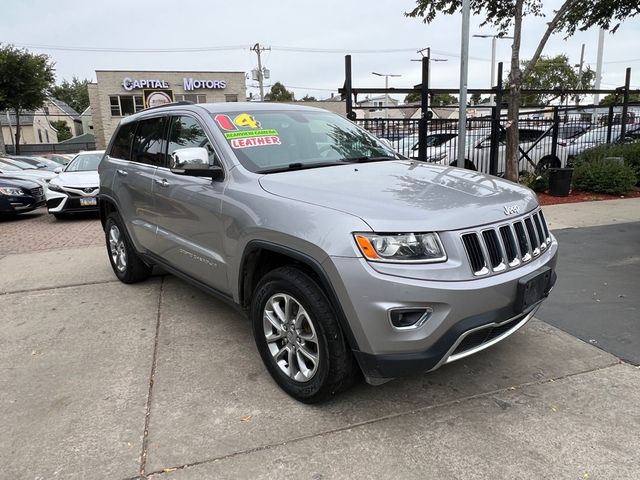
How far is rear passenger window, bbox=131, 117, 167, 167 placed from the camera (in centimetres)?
436

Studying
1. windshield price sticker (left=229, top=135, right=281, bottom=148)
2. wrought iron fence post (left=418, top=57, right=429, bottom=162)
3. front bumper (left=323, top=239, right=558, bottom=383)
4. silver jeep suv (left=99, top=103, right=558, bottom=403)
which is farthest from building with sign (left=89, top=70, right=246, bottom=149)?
front bumper (left=323, top=239, right=558, bottom=383)

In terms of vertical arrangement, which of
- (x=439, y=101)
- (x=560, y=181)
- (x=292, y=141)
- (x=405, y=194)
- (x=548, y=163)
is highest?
A: (x=439, y=101)

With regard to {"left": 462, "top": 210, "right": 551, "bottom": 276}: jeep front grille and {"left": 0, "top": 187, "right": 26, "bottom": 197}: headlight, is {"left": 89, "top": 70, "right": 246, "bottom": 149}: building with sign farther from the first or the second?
{"left": 462, "top": 210, "right": 551, "bottom": 276}: jeep front grille

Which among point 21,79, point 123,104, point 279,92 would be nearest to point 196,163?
point 21,79

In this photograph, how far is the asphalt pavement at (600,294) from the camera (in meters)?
3.78

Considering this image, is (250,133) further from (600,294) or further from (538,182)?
(538,182)

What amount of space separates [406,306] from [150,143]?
3.22 meters

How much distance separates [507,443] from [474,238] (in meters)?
1.09

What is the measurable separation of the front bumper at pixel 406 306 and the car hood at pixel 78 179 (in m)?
9.26

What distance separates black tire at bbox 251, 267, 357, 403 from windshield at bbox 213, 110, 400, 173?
0.85m

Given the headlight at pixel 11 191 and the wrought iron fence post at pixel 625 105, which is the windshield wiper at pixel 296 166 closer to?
the headlight at pixel 11 191

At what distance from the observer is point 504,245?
2.72 meters

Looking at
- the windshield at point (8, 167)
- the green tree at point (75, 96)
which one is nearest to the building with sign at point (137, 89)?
the windshield at point (8, 167)

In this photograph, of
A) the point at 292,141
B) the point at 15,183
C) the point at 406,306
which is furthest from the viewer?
the point at 15,183
